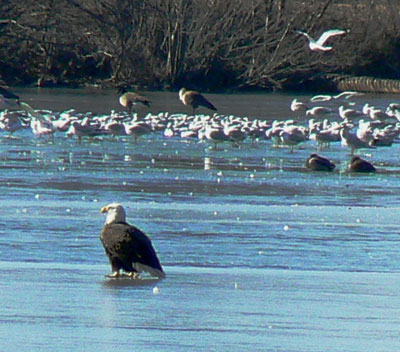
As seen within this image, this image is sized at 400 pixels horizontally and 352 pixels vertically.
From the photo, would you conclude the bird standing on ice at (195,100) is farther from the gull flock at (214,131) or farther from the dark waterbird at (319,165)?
the dark waterbird at (319,165)

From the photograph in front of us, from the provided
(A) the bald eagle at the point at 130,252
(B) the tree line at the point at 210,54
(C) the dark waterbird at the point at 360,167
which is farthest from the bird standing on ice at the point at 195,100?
(A) the bald eagle at the point at 130,252

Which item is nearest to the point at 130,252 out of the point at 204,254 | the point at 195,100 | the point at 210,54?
the point at 204,254

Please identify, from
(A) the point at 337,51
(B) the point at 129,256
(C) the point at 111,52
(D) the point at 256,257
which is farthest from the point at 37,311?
(A) the point at 337,51

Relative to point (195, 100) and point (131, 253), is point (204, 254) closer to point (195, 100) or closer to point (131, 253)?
point (131, 253)

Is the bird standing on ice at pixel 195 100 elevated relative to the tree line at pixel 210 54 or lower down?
lower down

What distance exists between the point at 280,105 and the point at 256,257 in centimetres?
2484

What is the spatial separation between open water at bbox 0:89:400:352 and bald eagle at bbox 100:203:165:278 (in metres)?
0.10

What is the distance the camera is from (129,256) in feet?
24.5

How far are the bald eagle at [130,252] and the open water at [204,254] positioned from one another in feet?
0.34

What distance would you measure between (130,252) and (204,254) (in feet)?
4.34

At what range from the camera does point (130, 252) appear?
7484 millimetres

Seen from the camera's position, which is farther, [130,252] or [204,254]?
[204,254]

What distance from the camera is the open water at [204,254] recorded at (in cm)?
572

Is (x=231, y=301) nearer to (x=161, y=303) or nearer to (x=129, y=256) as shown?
(x=161, y=303)
